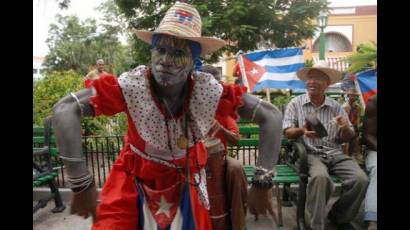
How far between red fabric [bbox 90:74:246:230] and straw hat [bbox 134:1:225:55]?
265 mm

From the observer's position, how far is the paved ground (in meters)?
4.40

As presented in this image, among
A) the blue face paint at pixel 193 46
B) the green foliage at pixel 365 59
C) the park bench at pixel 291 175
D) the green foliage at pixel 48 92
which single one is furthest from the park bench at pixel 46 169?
the green foliage at pixel 365 59

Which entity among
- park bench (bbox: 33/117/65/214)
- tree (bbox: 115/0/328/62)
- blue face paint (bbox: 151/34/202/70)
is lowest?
park bench (bbox: 33/117/65/214)

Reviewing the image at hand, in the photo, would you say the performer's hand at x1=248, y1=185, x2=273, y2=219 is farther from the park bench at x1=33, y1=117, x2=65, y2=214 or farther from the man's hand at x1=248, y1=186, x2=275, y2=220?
the park bench at x1=33, y1=117, x2=65, y2=214

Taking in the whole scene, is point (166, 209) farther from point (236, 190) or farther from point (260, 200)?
point (236, 190)

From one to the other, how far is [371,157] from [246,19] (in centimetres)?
833

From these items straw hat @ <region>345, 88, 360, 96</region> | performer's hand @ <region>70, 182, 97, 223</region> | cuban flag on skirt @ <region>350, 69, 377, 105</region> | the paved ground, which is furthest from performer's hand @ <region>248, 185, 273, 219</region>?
straw hat @ <region>345, 88, 360, 96</region>

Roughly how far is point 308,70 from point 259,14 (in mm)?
7670

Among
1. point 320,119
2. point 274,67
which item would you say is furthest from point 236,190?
point 274,67

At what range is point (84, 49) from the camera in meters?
36.9
